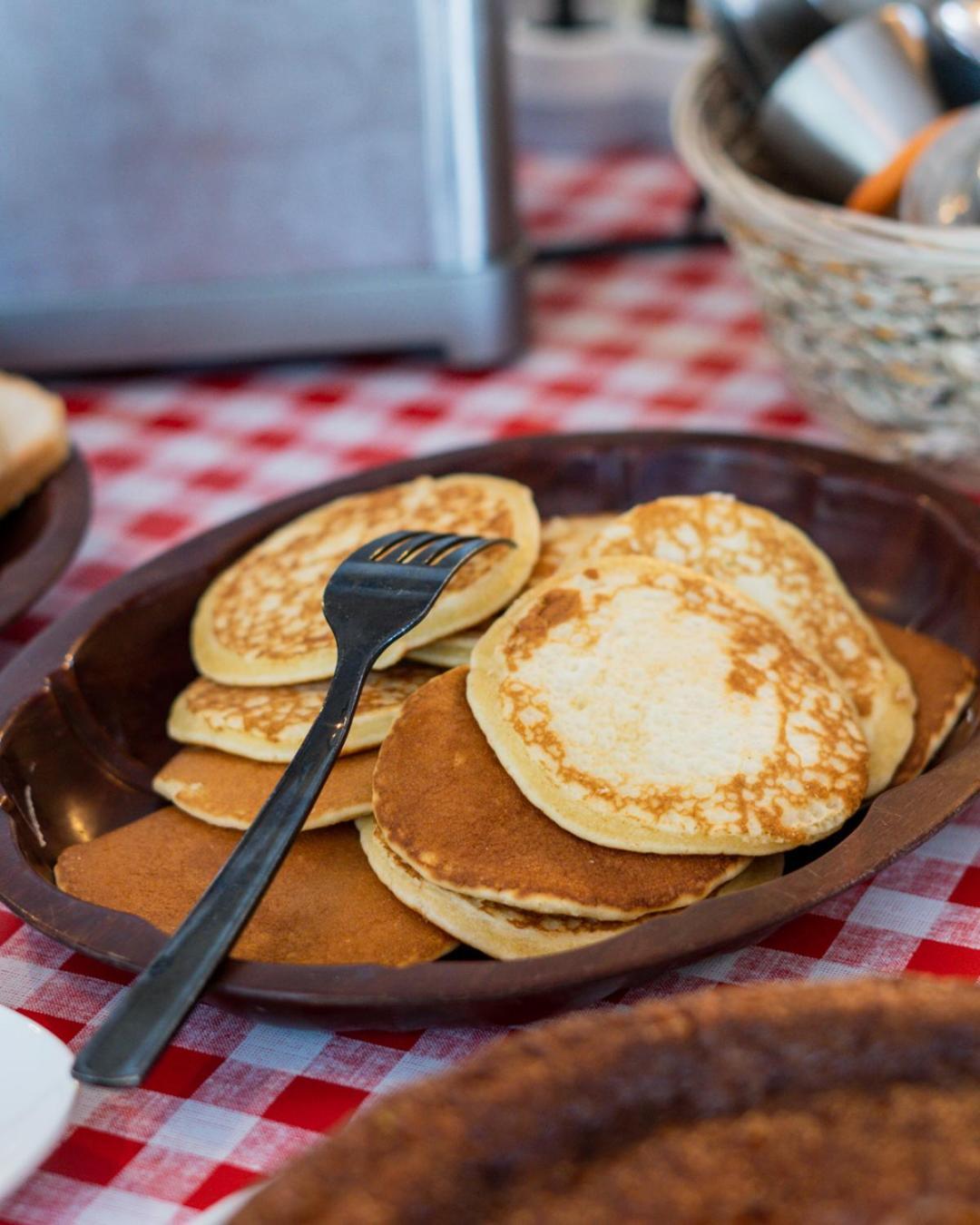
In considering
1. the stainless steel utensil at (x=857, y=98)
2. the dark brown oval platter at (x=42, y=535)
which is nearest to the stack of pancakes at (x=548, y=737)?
the dark brown oval platter at (x=42, y=535)

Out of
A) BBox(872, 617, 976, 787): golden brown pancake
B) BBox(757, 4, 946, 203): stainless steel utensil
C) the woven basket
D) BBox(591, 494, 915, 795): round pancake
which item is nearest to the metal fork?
BBox(591, 494, 915, 795): round pancake

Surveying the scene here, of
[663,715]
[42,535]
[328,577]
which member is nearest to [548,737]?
[663,715]

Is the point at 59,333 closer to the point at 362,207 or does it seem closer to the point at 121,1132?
the point at 362,207

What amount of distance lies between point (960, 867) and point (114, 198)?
3.88ft

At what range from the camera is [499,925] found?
77 centimetres

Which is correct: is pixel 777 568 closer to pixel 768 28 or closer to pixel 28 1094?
pixel 28 1094

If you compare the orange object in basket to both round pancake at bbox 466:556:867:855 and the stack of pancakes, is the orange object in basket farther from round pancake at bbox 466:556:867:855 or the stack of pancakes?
round pancake at bbox 466:556:867:855

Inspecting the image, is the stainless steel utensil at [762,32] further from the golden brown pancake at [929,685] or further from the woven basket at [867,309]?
the golden brown pancake at [929,685]

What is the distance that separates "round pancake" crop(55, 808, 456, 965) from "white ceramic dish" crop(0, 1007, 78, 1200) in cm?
7

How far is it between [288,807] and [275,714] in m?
0.17

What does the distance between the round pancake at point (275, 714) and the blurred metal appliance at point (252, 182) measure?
0.79 meters

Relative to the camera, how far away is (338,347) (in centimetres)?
171

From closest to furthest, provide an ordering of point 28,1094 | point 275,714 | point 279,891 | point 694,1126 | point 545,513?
point 694,1126, point 28,1094, point 279,891, point 275,714, point 545,513

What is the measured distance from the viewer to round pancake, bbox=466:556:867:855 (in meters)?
0.78
